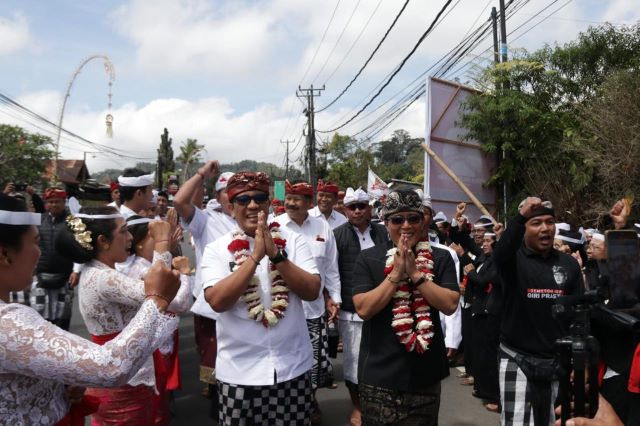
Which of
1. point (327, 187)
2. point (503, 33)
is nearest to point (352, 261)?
point (327, 187)

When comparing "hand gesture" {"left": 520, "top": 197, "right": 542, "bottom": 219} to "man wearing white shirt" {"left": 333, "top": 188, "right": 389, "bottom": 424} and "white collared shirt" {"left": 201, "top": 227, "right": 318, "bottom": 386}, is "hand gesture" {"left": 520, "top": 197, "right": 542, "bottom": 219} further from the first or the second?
"man wearing white shirt" {"left": 333, "top": 188, "right": 389, "bottom": 424}

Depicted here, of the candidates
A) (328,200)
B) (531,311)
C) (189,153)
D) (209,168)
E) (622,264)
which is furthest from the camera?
(189,153)

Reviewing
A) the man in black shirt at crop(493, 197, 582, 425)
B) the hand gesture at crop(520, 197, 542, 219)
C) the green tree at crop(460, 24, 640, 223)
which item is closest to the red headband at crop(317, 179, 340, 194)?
the man in black shirt at crop(493, 197, 582, 425)

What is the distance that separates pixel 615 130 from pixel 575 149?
118cm

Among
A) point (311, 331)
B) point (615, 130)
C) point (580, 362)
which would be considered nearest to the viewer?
point (580, 362)

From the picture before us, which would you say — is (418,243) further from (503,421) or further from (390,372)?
(503,421)

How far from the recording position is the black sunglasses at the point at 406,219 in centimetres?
317

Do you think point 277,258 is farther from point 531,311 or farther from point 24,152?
point 24,152

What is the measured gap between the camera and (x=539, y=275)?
365 cm

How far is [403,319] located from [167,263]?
1352mm

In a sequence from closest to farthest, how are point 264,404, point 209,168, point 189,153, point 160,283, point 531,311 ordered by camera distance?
point 160,283 → point 264,404 → point 531,311 → point 209,168 → point 189,153

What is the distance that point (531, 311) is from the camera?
361 centimetres

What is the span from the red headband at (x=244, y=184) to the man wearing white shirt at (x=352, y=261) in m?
2.11

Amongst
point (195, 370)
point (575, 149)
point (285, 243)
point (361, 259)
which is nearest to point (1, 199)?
point (285, 243)
